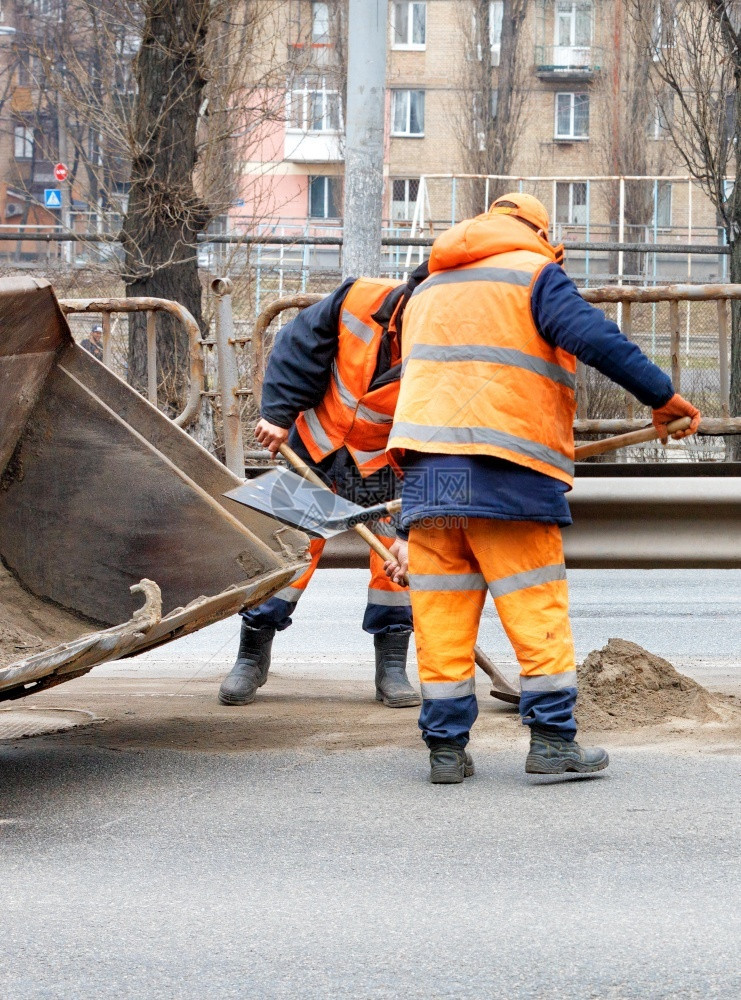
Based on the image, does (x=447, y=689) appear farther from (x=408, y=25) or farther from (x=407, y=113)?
(x=407, y=113)

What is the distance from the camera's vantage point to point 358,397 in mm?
4469

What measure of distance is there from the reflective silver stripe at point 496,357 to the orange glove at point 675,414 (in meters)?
0.28

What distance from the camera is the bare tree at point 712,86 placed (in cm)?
1141

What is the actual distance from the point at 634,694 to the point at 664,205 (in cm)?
3229

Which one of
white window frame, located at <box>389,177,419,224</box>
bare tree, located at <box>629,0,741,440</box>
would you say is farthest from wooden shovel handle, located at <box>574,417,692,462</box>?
white window frame, located at <box>389,177,419,224</box>

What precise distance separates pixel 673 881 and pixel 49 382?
2663 millimetres

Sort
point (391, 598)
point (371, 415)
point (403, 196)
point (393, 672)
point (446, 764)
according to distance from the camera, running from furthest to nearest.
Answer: point (403, 196), point (391, 598), point (393, 672), point (371, 415), point (446, 764)

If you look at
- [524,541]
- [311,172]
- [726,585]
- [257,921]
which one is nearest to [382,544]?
[524,541]

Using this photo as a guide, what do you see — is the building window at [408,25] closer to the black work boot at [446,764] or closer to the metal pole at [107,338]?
the metal pole at [107,338]

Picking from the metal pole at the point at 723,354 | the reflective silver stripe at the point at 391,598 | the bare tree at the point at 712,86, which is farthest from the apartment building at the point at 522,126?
the reflective silver stripe at the point at 391,598

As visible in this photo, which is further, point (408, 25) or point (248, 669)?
point (408, 25)

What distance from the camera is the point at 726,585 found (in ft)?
28.0

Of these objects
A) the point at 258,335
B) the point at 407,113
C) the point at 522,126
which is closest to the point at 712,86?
the point at 258,335

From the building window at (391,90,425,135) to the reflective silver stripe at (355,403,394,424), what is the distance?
127 feet
